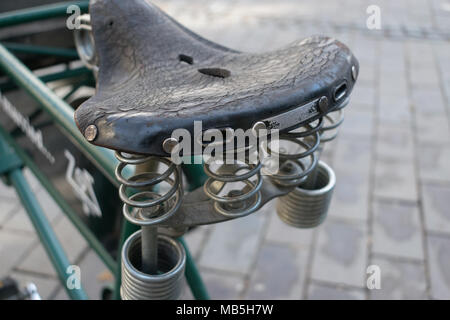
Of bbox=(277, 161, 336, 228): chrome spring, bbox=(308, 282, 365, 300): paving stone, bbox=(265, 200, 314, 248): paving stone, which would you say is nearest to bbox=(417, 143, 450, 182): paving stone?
bbox=(265, 200, 314, 248): paving stone

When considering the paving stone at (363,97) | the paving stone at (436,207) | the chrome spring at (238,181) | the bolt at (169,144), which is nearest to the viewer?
the bolt at (169,144)

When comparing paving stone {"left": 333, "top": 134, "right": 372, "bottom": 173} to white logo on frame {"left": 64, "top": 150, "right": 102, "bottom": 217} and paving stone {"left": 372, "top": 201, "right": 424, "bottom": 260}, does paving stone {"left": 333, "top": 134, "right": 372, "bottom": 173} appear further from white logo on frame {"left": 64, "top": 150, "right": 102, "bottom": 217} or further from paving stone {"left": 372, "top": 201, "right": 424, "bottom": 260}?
white logo on frame {"left": 64, "top": 150, "right": 102, "bottom": 217}

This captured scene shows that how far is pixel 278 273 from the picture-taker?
1987 mm

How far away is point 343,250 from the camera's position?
2.09 meters

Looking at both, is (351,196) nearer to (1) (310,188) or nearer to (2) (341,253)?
(2) (341,253)

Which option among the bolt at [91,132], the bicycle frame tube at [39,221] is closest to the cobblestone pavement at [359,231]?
the bicycle frame tube at [39,221]

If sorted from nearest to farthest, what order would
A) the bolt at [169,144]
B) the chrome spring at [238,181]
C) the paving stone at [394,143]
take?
the bolt at [169,144], the chrome spring at [238,181], the paving stone at [394,143]

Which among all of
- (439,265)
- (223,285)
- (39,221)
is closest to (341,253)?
(439,265)

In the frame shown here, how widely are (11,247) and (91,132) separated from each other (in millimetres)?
1868

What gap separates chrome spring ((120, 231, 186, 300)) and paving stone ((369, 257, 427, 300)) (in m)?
1.33

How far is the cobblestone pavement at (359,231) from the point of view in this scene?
6.40ft

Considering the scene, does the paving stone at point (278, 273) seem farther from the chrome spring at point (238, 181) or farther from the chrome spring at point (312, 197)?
the chrome spring at point (238, 181)

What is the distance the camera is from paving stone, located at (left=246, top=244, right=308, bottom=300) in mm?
1900

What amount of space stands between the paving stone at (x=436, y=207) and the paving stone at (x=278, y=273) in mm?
677
